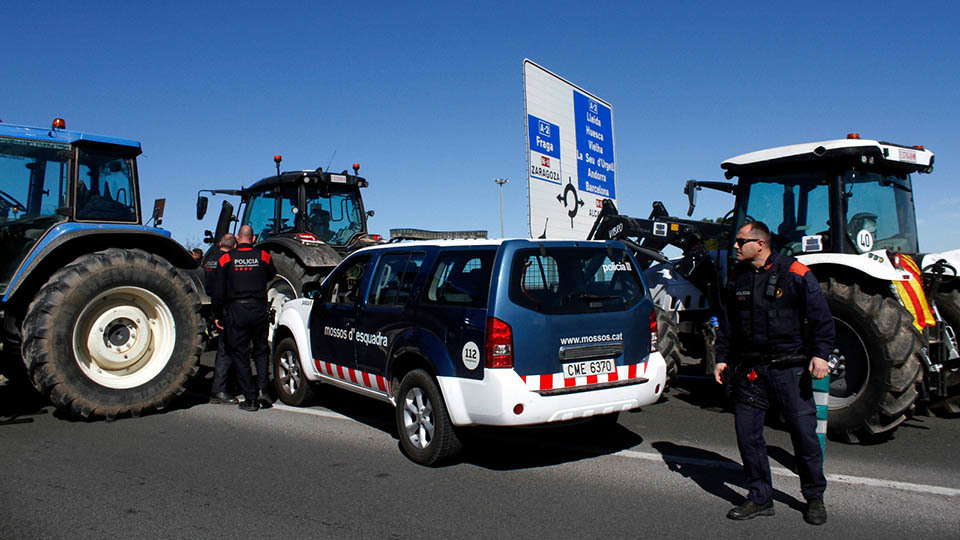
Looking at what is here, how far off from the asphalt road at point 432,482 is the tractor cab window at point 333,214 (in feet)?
16.9

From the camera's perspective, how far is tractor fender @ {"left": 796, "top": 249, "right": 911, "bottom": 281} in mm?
6547

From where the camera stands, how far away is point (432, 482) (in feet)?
17.1

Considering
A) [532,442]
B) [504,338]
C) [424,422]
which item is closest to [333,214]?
[532,442]

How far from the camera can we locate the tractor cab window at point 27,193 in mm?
6977

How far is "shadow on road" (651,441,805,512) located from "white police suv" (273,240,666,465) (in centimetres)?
57

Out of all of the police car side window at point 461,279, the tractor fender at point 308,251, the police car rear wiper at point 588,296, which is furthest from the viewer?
the tractor fender at point 308,251

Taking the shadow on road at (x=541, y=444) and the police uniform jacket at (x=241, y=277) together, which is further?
the police uniform jacket at (x=241, y=277)

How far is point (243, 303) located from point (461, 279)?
10.9ft

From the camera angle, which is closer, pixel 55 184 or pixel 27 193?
pixel 27 193

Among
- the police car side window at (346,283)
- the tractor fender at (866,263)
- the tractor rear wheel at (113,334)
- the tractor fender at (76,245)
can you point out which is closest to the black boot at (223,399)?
the tractor rear wheel at (113,334)

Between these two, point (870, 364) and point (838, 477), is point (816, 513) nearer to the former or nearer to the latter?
point (838, 477)

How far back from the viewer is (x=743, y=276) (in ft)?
15.5

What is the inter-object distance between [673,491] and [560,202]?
19.4 feet

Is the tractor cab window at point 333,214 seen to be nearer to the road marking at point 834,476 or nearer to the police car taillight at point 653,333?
the police car taillight at point 653,333
